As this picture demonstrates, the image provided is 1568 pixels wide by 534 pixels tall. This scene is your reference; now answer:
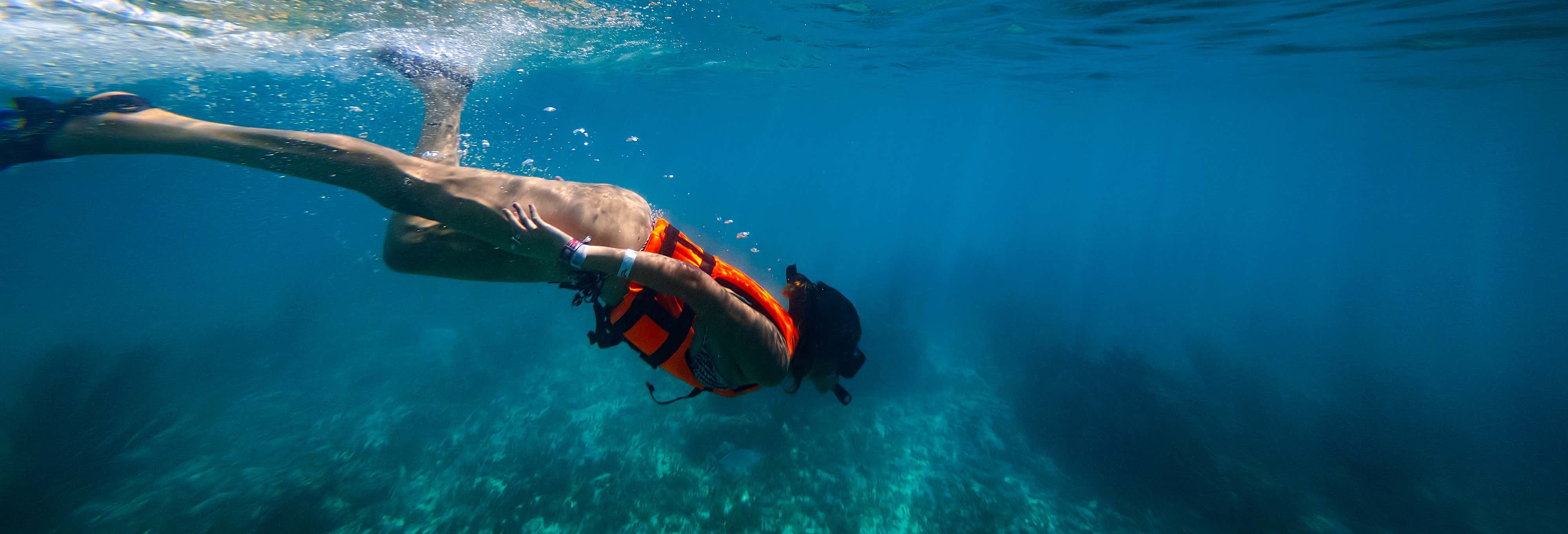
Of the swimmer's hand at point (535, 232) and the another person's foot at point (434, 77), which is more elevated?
the another person's foot at point (434, 77)

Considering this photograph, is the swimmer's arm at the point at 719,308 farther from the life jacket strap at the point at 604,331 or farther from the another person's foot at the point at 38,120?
the another person's foot at the point at 38,120

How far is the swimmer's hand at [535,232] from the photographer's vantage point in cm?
242

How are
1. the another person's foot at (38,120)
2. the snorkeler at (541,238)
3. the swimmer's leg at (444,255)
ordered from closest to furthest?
the snorkeler at (541,238), the another person's foot at (38,120), the swimmer's leg at (444,255)

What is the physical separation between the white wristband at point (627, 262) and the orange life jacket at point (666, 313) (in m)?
0.54

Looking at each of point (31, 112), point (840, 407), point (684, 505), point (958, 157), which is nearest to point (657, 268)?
point (31, 112)

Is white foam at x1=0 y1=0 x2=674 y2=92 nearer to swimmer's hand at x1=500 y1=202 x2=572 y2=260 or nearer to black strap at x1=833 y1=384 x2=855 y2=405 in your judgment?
swimmer's hand at x1=500 y1=202 x2=572 y2=260

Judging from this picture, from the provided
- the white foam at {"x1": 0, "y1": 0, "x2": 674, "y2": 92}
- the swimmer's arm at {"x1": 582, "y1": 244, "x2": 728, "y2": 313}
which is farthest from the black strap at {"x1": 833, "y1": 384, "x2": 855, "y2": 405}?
the white foam at {"x1": 0, "y1": 0, "x2": 674, "y2": 92}

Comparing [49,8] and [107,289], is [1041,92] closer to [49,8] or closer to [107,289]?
[49,8]

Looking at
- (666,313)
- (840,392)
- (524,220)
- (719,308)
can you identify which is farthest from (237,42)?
(840,392)

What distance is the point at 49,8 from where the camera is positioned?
8.02m

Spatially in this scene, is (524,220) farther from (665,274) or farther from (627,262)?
(665,274)

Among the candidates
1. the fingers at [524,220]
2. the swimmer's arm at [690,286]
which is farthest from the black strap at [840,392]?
the fingers at [524,220]

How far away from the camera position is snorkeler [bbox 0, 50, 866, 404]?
8.31ft

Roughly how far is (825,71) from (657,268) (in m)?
22.5
